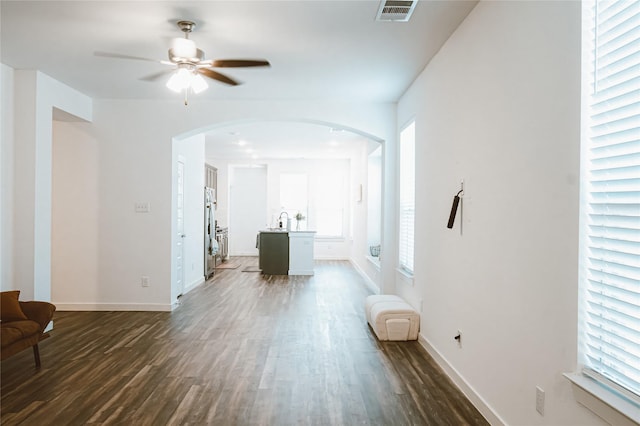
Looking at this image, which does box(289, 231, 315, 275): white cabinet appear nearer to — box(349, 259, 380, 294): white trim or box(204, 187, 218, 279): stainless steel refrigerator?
box(349, 259, 380, 294): white trim

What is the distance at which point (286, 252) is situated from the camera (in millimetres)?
8547

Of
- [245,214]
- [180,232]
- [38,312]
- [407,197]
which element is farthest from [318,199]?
[38,312]

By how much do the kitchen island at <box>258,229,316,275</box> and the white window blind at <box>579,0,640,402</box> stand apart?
22.7 ft

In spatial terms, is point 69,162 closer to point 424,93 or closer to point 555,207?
point 424,93

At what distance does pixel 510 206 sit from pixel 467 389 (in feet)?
4.65

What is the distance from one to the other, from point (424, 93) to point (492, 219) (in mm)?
1969

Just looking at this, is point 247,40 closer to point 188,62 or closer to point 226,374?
point 188,62

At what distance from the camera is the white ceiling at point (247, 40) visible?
9.52 ft

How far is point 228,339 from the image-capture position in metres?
4.22

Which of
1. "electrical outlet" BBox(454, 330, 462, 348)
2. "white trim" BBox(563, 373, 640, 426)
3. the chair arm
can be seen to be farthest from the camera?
the chair arm

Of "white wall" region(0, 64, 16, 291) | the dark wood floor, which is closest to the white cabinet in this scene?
the dark wood floor

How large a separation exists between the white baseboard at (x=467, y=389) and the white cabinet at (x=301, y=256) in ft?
15.8

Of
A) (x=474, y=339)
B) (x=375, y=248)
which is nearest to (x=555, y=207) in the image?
(x=474, y=339)

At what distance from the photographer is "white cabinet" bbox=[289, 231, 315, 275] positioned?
8.53 meters
